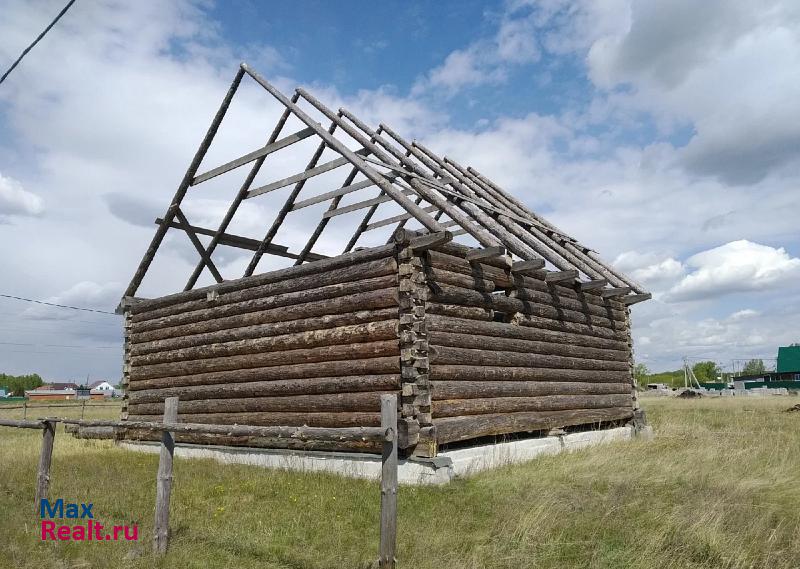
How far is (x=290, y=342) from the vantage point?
1145 centimetres

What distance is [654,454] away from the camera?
11125mm

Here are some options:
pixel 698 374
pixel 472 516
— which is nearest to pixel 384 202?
pixel 472 516

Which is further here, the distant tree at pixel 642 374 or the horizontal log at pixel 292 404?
the distant tree at pixel 642 374

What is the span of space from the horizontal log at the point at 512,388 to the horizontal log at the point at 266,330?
145 centimetres

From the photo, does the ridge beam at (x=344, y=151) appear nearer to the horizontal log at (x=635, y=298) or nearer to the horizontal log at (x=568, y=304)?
the horizontal log at (x=568, y=304)

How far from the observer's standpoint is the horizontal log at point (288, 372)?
32.5 ft

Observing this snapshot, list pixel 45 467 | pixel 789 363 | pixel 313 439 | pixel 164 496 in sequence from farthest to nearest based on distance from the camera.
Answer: pixel 789 363 → pixel 45 467 → pixel 313 439 → pixel 164 496

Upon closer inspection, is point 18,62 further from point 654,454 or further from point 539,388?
point 654,454

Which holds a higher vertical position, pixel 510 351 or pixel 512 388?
pixel 510 351

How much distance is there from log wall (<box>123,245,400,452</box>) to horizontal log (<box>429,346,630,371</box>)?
29.6 inches

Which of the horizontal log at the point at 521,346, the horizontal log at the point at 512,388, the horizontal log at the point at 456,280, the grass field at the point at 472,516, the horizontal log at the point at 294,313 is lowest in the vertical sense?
the grass field at the point at 472,516

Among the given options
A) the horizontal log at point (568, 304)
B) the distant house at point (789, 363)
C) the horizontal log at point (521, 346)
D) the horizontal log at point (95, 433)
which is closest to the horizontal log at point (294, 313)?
the horizontal log at point (521, 346)

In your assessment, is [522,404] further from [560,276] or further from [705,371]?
[705,371]

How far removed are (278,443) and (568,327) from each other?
255 inches
